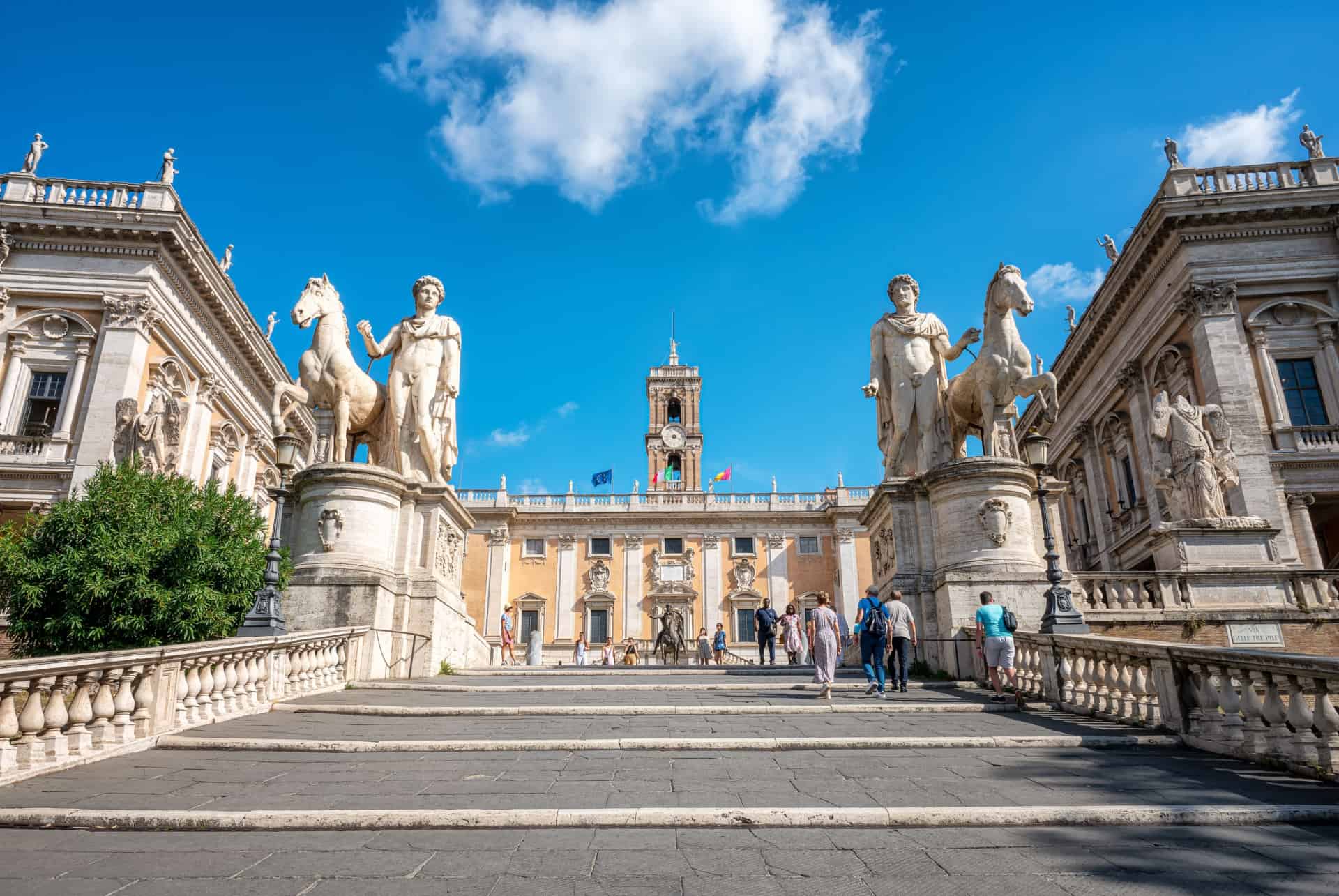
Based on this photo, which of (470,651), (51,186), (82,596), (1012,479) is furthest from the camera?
(51,186)

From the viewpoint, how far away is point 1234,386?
2167 cm

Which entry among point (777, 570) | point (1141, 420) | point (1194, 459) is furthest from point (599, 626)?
point (1194, 459)

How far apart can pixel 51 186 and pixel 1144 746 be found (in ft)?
98.7

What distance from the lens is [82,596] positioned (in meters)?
13.1

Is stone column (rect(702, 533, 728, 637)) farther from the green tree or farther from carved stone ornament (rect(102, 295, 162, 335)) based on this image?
the green tree

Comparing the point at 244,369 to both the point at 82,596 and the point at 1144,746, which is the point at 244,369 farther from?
the point at 1144,746

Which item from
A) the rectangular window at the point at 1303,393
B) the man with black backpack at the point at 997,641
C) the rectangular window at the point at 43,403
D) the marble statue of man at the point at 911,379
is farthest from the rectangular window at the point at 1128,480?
the rectangular window at the point at 43,403

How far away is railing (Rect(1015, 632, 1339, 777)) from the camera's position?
5480mm

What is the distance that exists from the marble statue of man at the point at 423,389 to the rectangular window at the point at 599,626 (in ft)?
96.2

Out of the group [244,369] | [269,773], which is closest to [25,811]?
[269,773]

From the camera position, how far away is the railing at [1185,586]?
43.6ft

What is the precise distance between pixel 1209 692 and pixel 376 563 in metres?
10.8

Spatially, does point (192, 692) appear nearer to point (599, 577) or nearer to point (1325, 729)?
point (1325, 729)

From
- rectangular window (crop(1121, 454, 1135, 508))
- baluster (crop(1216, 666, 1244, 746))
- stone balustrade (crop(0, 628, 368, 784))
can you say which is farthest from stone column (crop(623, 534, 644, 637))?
baluster (crop(1216, 666, 1244, 746))
